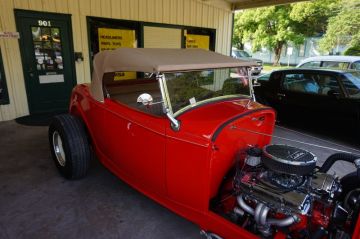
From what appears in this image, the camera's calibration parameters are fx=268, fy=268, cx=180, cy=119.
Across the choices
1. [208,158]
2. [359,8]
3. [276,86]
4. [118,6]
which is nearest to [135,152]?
[208,158]

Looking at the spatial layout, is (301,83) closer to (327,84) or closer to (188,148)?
(327,84)

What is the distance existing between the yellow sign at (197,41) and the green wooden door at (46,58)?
3.75m

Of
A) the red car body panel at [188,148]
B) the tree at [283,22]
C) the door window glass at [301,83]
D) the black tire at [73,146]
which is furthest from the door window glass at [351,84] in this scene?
the tree at [283,22]

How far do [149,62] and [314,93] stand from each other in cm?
402

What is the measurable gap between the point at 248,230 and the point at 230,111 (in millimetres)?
1006

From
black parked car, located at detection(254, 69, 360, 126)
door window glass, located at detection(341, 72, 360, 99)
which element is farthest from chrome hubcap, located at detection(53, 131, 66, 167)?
door window glass, located at detection(341, 72, 360, 99)

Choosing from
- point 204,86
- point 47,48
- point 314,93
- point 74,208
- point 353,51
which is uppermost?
point 353,51

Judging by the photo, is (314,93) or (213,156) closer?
(213,156)

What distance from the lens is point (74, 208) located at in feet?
9.30

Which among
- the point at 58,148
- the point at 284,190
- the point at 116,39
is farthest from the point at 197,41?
the point at 284,190

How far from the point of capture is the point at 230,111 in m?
2.44

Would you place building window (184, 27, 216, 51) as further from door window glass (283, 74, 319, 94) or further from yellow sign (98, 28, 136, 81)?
door window glass (283, 74, 319, 94)

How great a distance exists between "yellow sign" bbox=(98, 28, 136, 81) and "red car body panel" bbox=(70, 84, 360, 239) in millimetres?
4207

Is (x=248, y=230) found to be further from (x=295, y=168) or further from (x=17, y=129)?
(x=17, y=129)
